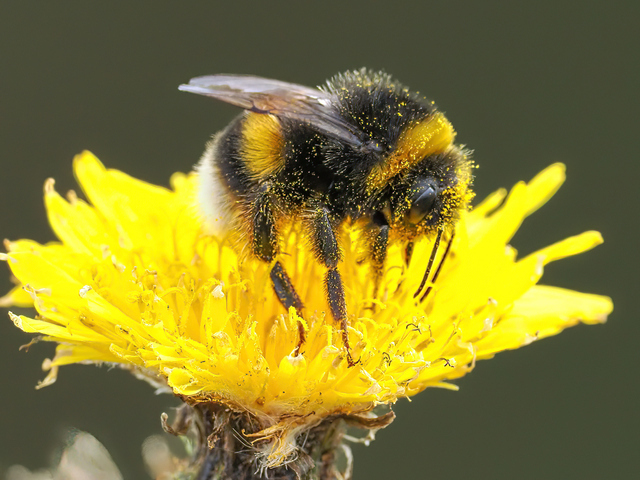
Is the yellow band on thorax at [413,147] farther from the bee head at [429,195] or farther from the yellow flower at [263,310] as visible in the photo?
the yellow flower at [263,310]

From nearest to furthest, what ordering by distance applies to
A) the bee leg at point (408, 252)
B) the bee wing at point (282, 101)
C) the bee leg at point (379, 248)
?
the bee wing at point (282, 101)
the bee leg at point (379, 248)
the bee leg at point (408, 252)

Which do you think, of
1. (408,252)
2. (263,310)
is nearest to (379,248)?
(408,252)

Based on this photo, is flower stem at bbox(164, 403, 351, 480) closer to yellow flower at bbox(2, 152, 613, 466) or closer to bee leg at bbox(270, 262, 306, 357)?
yellow flower at bbox(2, 152, 613, 466)

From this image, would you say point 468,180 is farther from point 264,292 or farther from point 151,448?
point 151,448

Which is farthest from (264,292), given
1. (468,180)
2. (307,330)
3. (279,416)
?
(468,180)

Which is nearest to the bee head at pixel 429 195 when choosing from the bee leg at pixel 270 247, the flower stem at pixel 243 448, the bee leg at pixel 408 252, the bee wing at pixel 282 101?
the bee leg at pixel 408 252

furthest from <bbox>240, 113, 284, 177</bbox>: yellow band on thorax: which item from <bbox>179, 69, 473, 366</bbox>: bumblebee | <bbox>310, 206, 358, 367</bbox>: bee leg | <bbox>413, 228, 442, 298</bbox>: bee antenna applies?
<bbox>413, 228, 442, 298</bbox>: bee antenna
